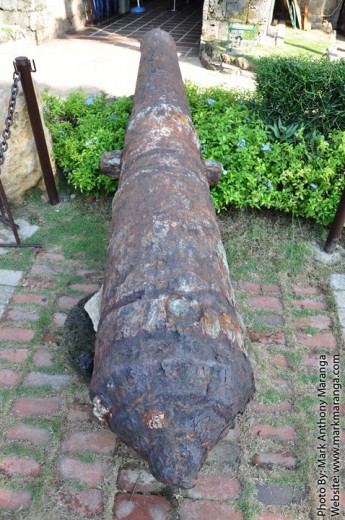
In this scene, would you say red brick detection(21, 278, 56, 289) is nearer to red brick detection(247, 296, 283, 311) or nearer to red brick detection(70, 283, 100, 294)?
red brick detection(70, 283, 100, 294)

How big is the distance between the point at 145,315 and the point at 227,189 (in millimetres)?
2502

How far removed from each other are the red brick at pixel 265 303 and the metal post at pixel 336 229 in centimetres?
78

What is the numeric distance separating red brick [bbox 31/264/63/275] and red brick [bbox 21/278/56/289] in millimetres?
99

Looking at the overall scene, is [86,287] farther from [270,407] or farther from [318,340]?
[318,340]

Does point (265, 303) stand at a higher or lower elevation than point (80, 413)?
lower

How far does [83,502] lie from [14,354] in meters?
1.05

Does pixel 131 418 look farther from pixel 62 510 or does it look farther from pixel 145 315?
pixel 62 510

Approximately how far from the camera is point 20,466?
81.5 inches

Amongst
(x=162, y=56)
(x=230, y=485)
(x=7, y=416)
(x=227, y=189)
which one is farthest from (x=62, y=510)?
(x=162, y=56)

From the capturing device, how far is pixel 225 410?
4.13ft

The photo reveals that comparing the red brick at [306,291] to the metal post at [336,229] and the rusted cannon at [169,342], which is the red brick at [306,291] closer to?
the metal post at [336,229]

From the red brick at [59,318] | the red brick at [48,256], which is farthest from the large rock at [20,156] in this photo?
the red brick at [59,318]

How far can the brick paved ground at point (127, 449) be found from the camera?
1.95 meters

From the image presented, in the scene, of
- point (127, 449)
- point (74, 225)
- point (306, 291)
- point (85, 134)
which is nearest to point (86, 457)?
point (127, 449)
